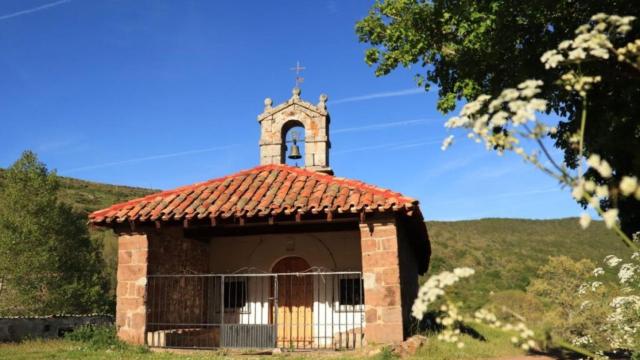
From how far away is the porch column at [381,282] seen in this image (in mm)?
9773

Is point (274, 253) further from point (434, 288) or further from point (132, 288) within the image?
point (434, 288)

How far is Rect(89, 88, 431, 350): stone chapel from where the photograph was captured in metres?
10.3

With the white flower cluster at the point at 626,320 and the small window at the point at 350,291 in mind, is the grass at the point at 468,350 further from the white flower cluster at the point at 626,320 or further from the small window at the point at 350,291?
the small window at the point at 350,291

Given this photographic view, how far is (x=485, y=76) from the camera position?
994 centimetres

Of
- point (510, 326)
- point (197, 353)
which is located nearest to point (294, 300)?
point (197, 353)

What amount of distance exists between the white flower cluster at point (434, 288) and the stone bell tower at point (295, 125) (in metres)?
11.1

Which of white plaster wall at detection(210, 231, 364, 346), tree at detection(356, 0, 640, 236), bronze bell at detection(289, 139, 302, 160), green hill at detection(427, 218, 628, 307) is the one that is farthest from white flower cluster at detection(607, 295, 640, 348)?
green hill at detection(427, 218, 628, 307)

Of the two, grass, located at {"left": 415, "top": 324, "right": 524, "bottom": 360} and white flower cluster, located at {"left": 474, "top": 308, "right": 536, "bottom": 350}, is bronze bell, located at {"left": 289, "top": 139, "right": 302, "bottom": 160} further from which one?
white flower cluster, located at {"left": 474, "top": 308, "right": 536, "bottom": 350}

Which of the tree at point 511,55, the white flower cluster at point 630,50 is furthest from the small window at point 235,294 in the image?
the white flower cluster at point 630,50

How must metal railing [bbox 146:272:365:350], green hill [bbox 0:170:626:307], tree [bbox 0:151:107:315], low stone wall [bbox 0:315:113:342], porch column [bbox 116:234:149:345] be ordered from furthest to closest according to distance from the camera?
1. green hill [bbox 0:170:626:307]
2. tree [bbox 0:151:107:315]
3. low stone wall [bbox 0:315:113:342]
4. metal railing [bbox 146:272:365:350]
5. porch column [bbox 116:234:149:345]

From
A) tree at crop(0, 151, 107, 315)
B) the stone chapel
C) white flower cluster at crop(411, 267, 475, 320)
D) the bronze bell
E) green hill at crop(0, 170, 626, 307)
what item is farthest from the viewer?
green hill at crop(0, 170, 626, 307)

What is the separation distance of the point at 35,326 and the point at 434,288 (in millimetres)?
15326

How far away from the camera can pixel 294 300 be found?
45.4 feet

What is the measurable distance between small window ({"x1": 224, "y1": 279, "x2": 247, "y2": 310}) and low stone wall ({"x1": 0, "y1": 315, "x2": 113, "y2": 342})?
11.6ft
